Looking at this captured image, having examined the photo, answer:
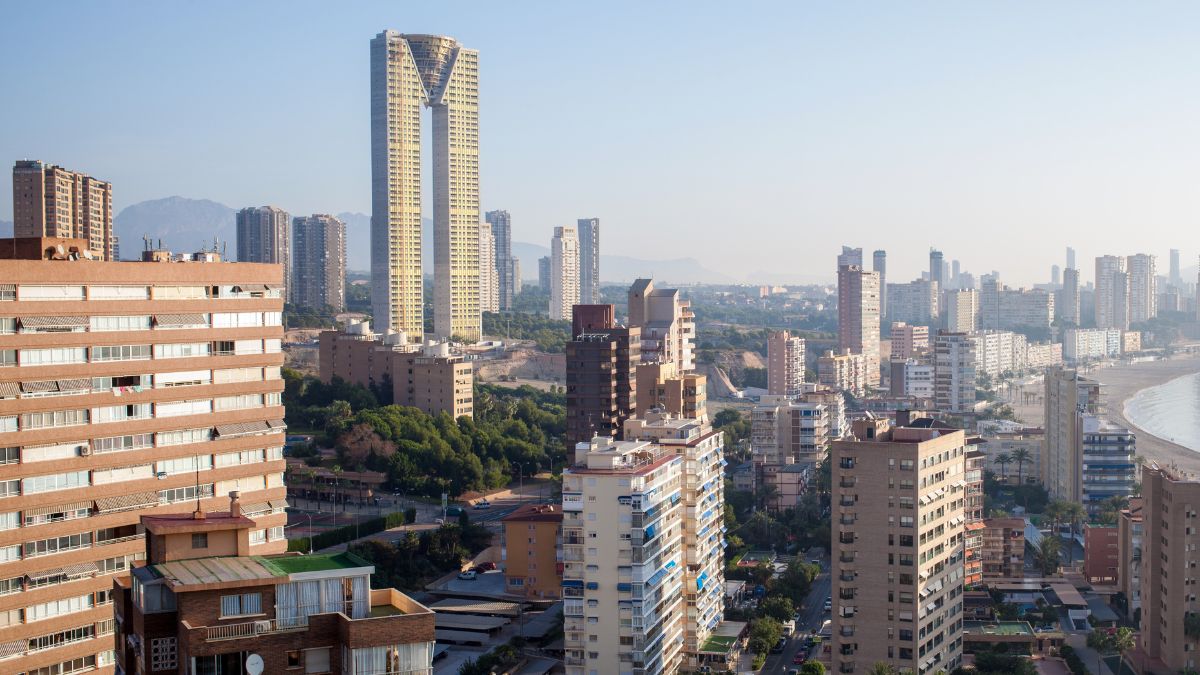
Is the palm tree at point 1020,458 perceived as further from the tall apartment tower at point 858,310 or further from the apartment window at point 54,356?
the tall apartment tower at point 858,310

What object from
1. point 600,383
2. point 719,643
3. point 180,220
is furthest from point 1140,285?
point 180,220

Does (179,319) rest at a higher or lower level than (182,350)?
higher

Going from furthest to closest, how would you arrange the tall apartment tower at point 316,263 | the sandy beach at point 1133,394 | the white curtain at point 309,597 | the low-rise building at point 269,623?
the tall apartment tower at point 316,263 → the sandy beach at point 1133,394 → the white curtain at point 309,597 → the low-rise building at point 269,623

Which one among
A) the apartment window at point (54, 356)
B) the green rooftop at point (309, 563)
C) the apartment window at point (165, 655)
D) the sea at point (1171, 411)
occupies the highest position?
the apartment window at point (54, 356)

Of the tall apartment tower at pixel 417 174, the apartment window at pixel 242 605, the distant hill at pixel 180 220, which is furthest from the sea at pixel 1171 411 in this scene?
the distant hill at pixel 180 220

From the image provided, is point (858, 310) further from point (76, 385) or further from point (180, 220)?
point (180, 220)

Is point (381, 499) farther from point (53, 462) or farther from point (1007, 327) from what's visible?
point (1007, 327)
